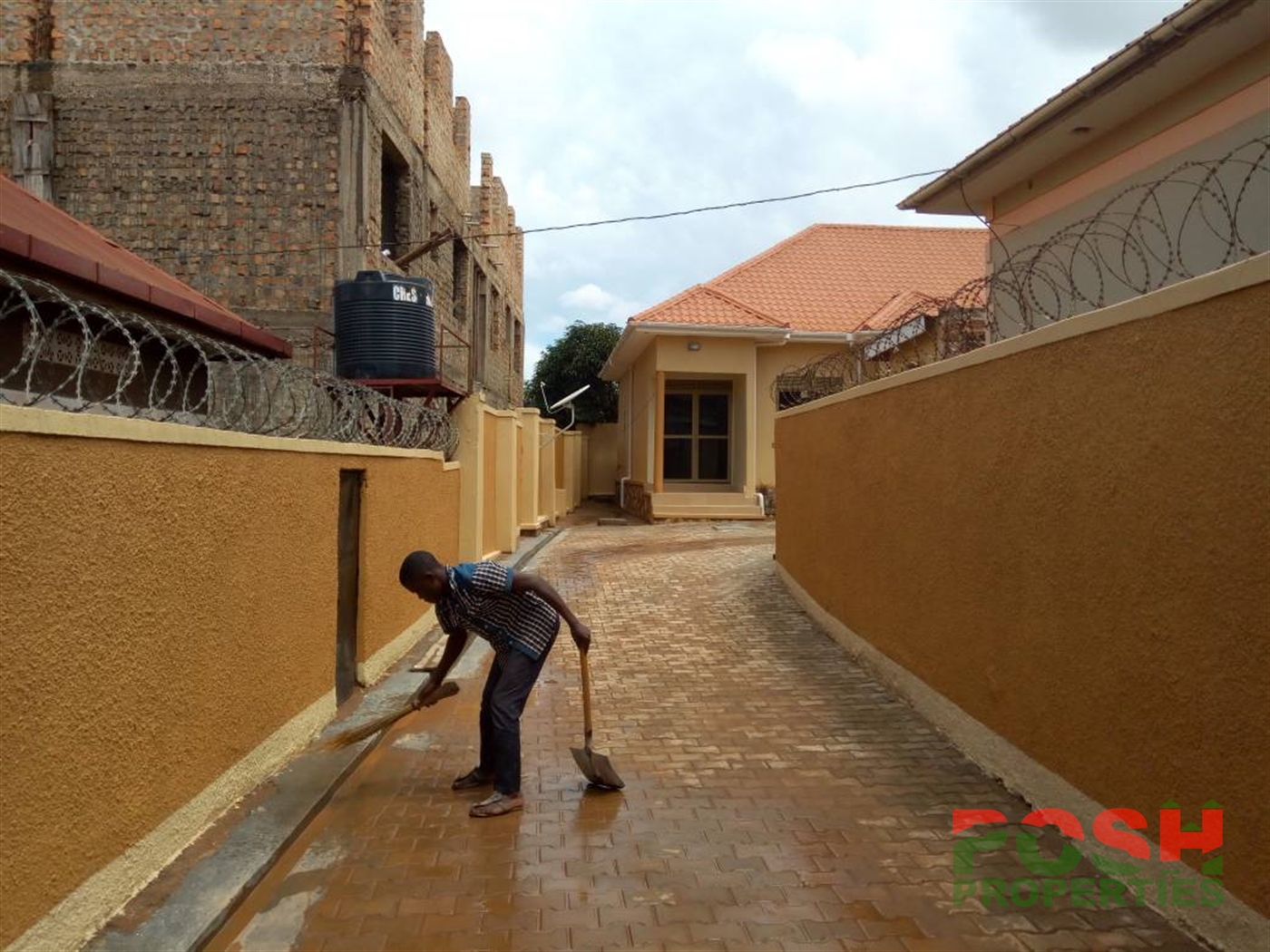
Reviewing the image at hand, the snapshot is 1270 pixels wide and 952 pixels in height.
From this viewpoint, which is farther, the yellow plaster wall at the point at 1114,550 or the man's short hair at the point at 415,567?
the man's short hair at the point at 415,567

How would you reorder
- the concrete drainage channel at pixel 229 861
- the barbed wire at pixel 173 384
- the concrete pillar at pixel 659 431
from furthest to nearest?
the concrete pillar at pixel 659 431 → the barbed wire at pixel 173 384 → the concrete drainage channel at pixel 229 861

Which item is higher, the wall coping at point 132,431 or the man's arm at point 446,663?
the wall coping at point 132,431

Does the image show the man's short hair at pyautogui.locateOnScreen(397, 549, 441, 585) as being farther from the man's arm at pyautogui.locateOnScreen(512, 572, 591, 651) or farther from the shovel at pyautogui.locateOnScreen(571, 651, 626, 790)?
the shovel at pyautogui.locateOnScreen(571, 651, 626, 790)

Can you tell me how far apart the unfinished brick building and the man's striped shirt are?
26.1ft

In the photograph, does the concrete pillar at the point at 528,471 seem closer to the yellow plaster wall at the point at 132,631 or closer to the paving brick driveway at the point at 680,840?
the paving brick driveway at the point at 680,840

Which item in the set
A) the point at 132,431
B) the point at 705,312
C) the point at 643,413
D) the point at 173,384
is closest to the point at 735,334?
the point at 705,312

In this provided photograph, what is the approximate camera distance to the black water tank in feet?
32.8

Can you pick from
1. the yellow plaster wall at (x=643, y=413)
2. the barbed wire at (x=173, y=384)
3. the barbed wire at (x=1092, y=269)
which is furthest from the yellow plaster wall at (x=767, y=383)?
the barbed wire at (x=173, y=384)

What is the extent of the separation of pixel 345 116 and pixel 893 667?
9771 mm

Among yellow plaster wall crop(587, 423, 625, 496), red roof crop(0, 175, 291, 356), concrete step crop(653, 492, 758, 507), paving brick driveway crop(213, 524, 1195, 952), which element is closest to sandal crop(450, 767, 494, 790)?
paving brick driveway crop(213, 524, 1195, 952)

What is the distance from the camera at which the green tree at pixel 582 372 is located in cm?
3234

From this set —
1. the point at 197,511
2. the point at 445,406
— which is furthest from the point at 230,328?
the point at 445,406

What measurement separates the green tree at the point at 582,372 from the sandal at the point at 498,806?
2765 cm

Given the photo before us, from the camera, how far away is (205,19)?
12.0m
